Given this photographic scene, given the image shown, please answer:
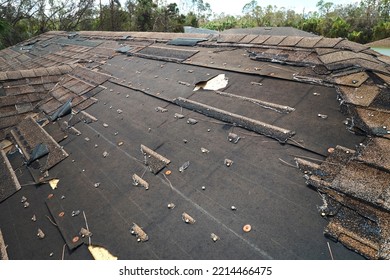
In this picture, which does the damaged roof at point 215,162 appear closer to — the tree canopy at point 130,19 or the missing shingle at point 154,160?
the missing shingle at point 154,160

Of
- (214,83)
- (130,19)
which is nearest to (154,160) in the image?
(214,83)

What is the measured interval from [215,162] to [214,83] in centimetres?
272

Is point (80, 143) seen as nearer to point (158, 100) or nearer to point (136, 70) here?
point (158, 100)

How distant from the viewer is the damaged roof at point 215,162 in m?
2.60

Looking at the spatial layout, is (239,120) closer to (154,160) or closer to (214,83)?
(154,160)

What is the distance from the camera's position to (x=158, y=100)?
5.79m

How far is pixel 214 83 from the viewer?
19.0 feet

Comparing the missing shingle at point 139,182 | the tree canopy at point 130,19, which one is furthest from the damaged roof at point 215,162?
the tree canopy at point 130,19

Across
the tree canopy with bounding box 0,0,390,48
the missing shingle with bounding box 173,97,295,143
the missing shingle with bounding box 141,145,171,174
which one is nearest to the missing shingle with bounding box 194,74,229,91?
the missing shingle with bounding box 173,97,295,143

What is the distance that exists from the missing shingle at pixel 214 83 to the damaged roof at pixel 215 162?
4 centimetres

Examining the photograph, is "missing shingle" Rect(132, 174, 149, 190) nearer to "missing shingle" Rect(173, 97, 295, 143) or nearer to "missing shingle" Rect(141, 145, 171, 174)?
"missing shingle" Rect(141, 145, 171, 174)

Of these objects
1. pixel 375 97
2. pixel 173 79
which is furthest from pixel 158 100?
pixel 375 97

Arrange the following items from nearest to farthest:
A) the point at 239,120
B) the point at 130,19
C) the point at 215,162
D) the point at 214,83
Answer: the point at 215,162, the point at 239,120, the point at 214,83, the point at 130,19

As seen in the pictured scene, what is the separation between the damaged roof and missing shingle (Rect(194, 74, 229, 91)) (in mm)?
44
